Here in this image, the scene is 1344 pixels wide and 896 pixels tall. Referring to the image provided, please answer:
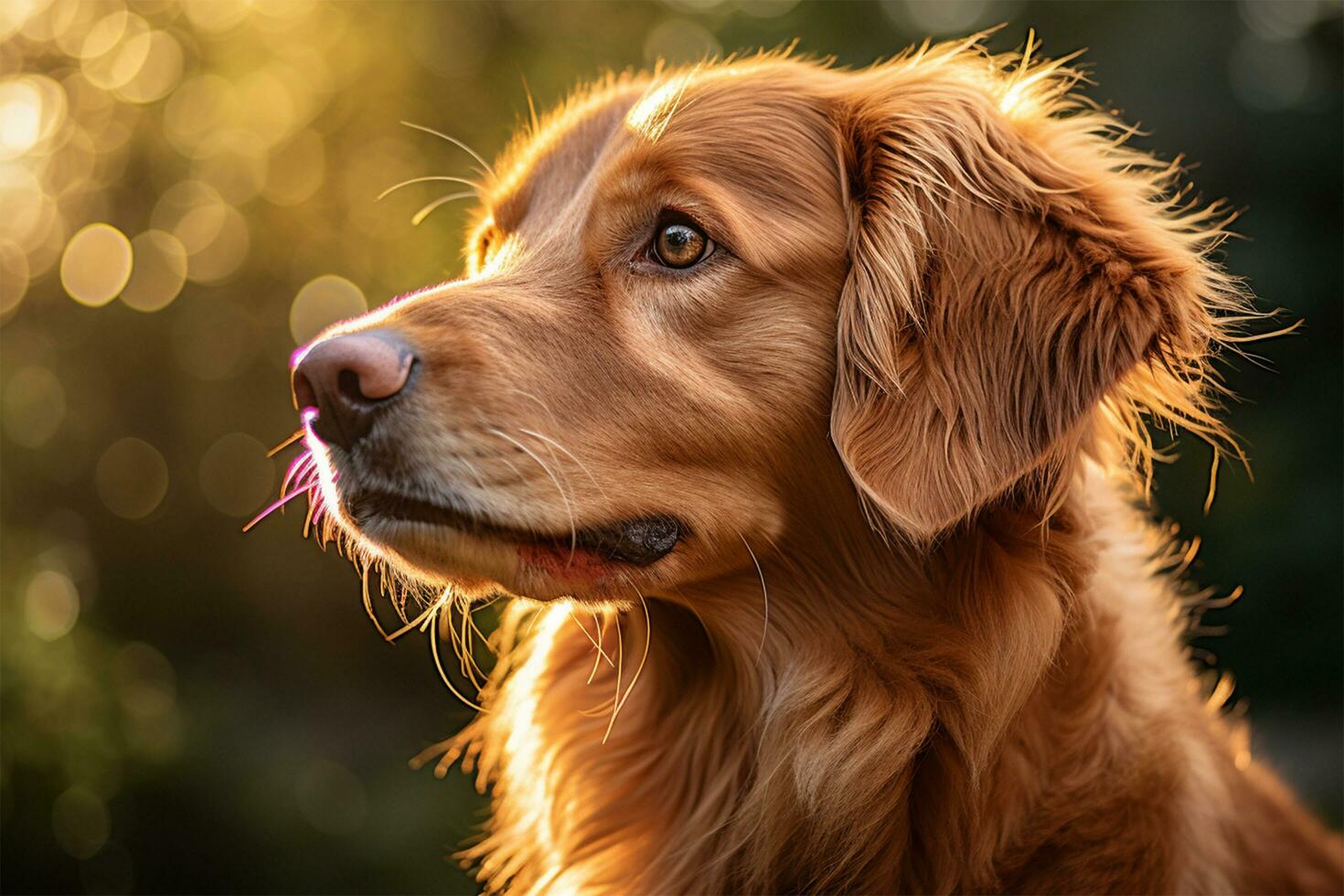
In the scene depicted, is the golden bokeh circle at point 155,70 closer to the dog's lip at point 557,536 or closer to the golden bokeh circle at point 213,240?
the golden bokeh circle at point 213,240

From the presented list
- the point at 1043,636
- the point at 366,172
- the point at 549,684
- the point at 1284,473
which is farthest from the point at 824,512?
the point at 1284,473

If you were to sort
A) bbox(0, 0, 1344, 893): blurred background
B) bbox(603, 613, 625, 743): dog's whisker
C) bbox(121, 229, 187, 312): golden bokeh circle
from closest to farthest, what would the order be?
1. bbox(603, 613, 625, 743): dog's whisker
2. bbox(0, 0, 1344, 893): blurred background
3. bbox(121, 229, 187, 312): golden bokeh circle

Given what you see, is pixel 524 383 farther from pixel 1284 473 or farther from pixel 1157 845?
pixel 1284 473

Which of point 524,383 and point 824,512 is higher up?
point 824,512

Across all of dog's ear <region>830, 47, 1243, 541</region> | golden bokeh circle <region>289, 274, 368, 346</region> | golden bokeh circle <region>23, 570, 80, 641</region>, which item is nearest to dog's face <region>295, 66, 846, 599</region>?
dog's ear <region>830, 47, 1243, 541</region>

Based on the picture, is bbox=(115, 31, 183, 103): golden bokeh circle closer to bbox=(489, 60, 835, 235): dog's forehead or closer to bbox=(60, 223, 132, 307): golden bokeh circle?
bbox=(60, 223, 132, 307): golden bokeh circle

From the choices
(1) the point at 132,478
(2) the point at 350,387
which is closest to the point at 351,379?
(2) the point at 350,387

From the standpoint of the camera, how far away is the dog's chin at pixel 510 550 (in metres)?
2.21

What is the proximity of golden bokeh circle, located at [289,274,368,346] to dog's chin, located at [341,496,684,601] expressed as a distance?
488 centimetres

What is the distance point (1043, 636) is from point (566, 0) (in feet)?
19.7

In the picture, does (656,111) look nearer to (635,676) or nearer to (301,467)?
(301,467)

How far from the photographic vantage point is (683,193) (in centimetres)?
251

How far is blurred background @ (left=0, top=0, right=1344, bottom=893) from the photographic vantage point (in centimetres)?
620

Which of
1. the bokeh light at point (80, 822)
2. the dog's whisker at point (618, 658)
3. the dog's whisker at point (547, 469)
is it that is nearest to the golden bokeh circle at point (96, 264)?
the bokeh light at point (80, 822)
